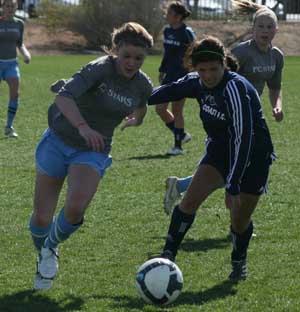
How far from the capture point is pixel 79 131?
574 centimetres

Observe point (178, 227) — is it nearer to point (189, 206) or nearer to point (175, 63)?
point (189, 206)

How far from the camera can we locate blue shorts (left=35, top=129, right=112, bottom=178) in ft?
19.8

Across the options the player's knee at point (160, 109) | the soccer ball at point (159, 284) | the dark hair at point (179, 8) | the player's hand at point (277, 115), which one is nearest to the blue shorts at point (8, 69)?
the player's knee at point (160, 109)

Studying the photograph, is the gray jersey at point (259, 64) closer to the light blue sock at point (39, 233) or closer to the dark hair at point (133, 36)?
the dark hair at point (133, 36)

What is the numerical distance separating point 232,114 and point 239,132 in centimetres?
14

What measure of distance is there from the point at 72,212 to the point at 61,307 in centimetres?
59

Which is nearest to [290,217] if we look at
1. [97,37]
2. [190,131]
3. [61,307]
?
[61,307]

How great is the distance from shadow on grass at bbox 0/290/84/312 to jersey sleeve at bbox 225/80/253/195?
3.86 ft

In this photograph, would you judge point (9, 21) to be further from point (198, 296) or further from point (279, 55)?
point (198, 296)

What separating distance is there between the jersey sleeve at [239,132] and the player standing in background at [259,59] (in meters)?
1.77

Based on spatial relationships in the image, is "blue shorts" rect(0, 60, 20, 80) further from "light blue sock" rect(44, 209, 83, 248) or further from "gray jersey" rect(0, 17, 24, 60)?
"light blue sock" rect(44, 209, 83, 248)

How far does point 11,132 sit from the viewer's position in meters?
13.9

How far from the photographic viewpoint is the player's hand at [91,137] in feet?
18.6

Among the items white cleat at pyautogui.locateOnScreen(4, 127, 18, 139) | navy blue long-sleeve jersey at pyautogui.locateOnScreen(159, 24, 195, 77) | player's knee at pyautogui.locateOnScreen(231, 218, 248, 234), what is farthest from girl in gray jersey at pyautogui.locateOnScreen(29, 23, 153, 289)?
white cleat at pyautogui.locateOnScreen(4, 127, 18, 139)
